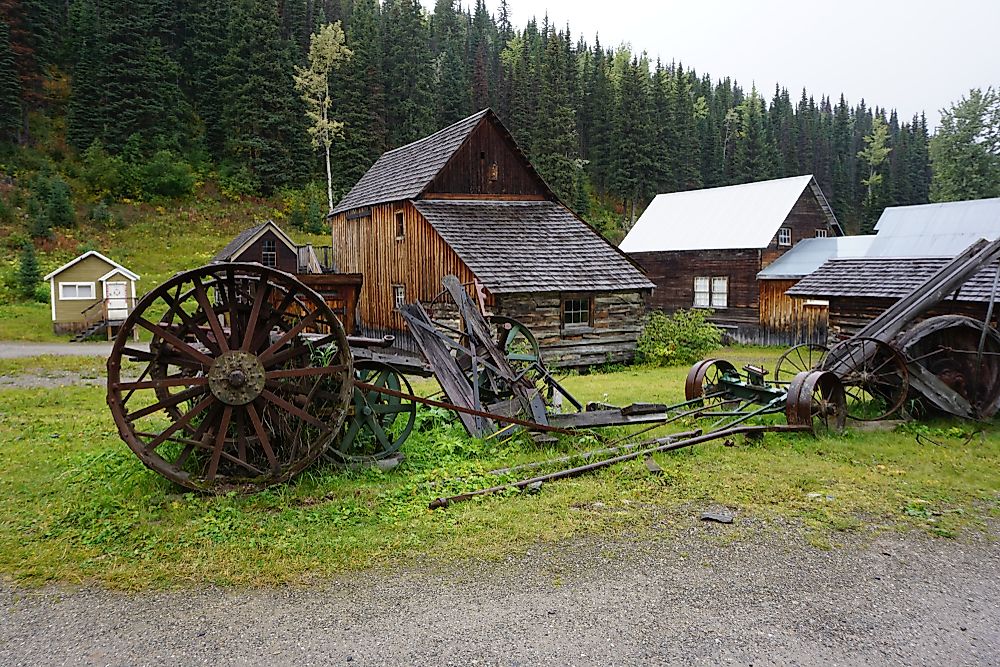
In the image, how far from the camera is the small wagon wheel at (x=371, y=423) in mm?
8492

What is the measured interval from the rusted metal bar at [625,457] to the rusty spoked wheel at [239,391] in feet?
5.19

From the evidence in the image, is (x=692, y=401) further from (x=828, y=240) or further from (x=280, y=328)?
(x=828, y=240)

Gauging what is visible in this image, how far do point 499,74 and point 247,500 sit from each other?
75.0 metres

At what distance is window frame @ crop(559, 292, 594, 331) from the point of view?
19797mm

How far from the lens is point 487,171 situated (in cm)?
2298

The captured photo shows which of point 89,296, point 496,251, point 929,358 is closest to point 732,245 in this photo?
point 496,251

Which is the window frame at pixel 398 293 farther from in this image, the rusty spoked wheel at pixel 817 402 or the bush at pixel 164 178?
the bush at pixel 164 178

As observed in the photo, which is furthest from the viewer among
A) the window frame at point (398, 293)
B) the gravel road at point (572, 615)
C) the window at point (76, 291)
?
the window at point (76, 291)

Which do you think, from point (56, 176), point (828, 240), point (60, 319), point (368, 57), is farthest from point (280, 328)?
point (368, 57)

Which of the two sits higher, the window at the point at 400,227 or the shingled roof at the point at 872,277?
the window at the point at 400,227

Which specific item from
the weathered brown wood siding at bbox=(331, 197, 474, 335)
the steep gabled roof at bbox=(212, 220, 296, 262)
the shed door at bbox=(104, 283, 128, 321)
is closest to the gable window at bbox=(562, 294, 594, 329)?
the weathered brown wood siding at bbox=(331, 197, 474, 335)

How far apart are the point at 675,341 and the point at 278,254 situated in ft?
63.9

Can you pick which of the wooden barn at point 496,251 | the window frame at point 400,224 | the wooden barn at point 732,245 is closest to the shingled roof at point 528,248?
the wooden barn at point 496,251

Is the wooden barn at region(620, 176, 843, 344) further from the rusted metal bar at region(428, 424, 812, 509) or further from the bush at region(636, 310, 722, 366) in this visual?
the rusted metal bar at region(428, 424, 812, 509)
